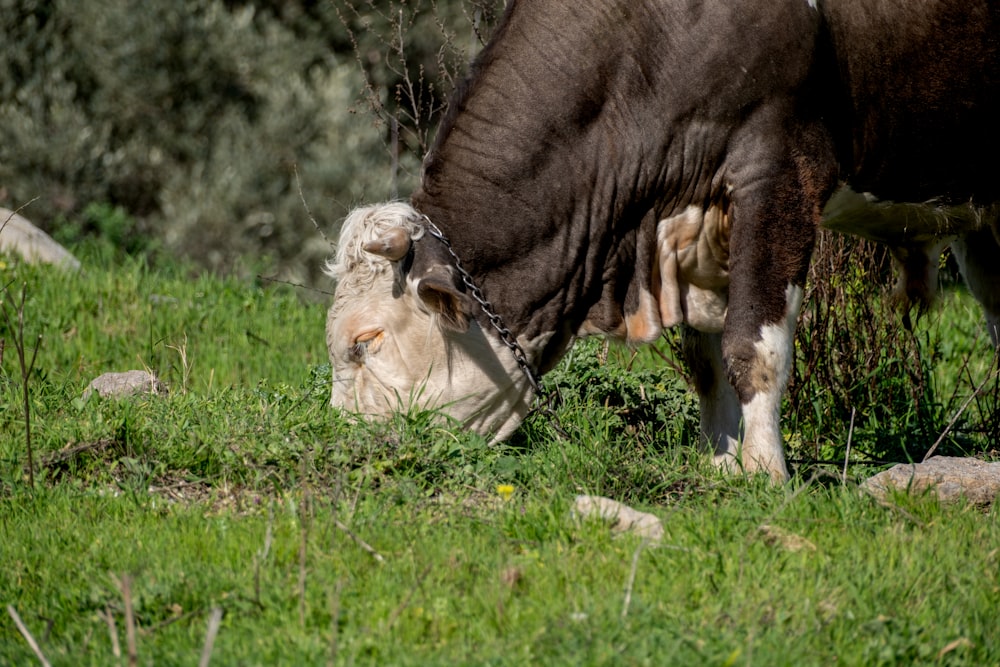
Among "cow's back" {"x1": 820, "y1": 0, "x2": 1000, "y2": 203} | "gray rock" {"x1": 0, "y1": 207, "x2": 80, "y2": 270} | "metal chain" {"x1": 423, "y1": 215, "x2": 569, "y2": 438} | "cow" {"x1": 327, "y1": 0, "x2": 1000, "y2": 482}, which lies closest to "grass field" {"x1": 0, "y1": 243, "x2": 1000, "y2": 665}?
"metal chain" {"x1": 423, "y1": 215, "x2": 569, "y2": 438}

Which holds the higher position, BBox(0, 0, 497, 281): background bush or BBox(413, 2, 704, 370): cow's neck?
BBox(413, 2, 704, 370): cow's neck

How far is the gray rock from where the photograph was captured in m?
9.23

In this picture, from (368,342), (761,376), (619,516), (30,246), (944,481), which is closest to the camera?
(619,516)

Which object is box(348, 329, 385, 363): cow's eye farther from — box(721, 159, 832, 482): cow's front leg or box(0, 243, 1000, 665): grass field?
box(721, 159, 832, 482): cow's front leg

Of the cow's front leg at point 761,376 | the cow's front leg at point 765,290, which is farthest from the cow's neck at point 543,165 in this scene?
the cow's front leg at point 761,376

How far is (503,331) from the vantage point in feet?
17.8

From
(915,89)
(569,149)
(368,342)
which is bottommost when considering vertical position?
(368,342)

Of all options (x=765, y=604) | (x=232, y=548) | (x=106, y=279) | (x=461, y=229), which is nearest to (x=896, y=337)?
(x=461, y=229)

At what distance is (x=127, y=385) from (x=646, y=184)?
2531mm

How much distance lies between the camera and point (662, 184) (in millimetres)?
5391

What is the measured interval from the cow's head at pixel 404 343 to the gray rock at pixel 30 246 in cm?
431

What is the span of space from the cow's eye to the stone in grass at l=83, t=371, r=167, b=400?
0.88 meters

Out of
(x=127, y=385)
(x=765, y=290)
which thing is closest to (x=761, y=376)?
(x=765, y=290)

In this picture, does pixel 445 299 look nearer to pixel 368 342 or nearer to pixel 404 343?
pixel 404 343
